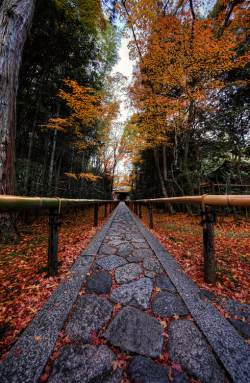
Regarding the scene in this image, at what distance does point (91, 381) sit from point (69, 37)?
30.1 ft

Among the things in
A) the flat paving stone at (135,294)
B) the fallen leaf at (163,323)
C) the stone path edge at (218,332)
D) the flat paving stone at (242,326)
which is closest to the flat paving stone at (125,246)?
the flat paving stone at (135,294)

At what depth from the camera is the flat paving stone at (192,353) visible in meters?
0.86

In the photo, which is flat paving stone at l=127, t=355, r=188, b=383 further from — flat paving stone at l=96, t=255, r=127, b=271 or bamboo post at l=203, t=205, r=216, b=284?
flat paving stone at l=96, t=255, r=127, b=271

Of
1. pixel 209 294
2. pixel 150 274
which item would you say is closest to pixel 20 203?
pixel 150 274

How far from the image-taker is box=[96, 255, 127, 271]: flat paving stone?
2.24 meters

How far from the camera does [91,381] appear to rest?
0.81 meters

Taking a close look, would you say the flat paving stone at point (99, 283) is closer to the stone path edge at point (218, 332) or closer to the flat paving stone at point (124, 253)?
the flat paving stone at point (124, 253)

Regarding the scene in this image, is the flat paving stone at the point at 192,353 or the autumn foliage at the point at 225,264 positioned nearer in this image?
the flat paving stone at the point at 192,353

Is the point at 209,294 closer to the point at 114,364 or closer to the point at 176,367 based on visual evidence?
the point at 176,367

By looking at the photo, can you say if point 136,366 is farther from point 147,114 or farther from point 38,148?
point 38,148

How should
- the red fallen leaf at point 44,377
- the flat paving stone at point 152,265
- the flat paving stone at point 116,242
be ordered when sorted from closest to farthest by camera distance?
the red fallen leaf at point 44,377 < the flat paving stone at point 152,265 < the flat paving stone at point 116,242

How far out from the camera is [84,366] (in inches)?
34.8

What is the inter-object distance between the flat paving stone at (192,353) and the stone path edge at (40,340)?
898mm

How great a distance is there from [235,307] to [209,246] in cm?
60
